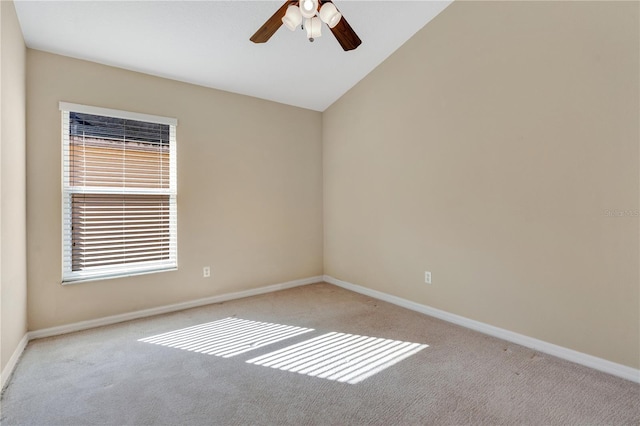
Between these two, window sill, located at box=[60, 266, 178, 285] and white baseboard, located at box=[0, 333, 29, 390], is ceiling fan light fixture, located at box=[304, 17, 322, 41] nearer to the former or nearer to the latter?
window sill, located at box=[60, 266, 178, 285]

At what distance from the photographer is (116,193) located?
295cm

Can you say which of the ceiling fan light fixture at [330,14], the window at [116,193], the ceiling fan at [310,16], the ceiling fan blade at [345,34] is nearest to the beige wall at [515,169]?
the ceiling fan blade at [345,34]

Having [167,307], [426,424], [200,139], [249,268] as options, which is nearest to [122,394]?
[167,307]

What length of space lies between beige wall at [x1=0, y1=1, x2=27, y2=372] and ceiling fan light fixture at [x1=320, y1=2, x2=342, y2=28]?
1.98 meters

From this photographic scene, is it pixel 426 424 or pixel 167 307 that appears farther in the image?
pixel 167 307

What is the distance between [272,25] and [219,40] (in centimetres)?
96

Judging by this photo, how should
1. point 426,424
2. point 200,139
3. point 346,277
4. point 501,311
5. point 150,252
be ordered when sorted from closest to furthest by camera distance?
1. point 426,424
2. point 501,311
3. point 150,252
4. point 200,139
5. point 346,277

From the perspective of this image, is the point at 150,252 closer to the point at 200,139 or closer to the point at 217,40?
the point at 200,139

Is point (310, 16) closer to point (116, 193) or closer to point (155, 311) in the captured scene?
point (116, 193)

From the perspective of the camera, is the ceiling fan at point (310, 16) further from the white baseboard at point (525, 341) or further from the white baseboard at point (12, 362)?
the white baseboard at point (12, 362)

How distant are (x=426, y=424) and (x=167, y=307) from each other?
267 cm

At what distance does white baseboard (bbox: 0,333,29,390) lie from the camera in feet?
6.34

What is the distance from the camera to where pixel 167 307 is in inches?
126

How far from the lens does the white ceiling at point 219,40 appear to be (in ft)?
7.73
